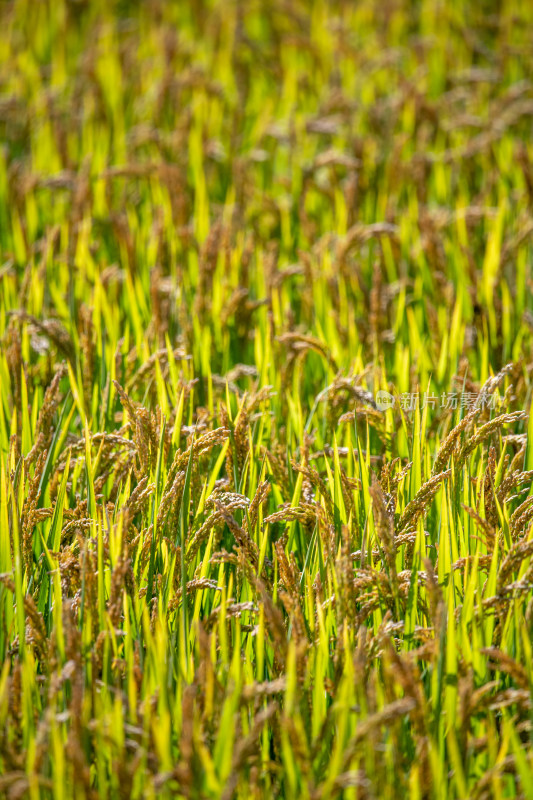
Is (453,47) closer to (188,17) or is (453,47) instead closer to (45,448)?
(188,17)

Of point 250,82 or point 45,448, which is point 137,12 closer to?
point 250,82

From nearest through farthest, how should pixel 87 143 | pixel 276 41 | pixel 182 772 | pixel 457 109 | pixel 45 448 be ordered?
pixel 182 772
pixel 45 448
pixel 87 143
pixel 457 109
pixel 276 41

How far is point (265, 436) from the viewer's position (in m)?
1.96

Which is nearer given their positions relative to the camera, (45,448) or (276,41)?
(45,448)

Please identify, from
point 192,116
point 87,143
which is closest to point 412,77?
point 192,116

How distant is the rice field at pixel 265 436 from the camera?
1.15 metres

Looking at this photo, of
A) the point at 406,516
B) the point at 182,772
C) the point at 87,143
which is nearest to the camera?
the point at 182,772

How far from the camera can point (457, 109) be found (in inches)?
171

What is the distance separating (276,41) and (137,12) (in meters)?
1.36

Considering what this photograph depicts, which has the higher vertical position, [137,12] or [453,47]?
[137,12]

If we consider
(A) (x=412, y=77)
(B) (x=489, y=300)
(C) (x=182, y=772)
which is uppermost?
(A) (x=412, y=77)

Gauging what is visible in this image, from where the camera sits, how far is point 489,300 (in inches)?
99.8

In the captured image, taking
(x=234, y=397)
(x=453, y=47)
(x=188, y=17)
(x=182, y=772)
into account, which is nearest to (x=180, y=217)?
(x=234, y=397)

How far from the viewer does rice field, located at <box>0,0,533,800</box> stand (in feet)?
3.78
